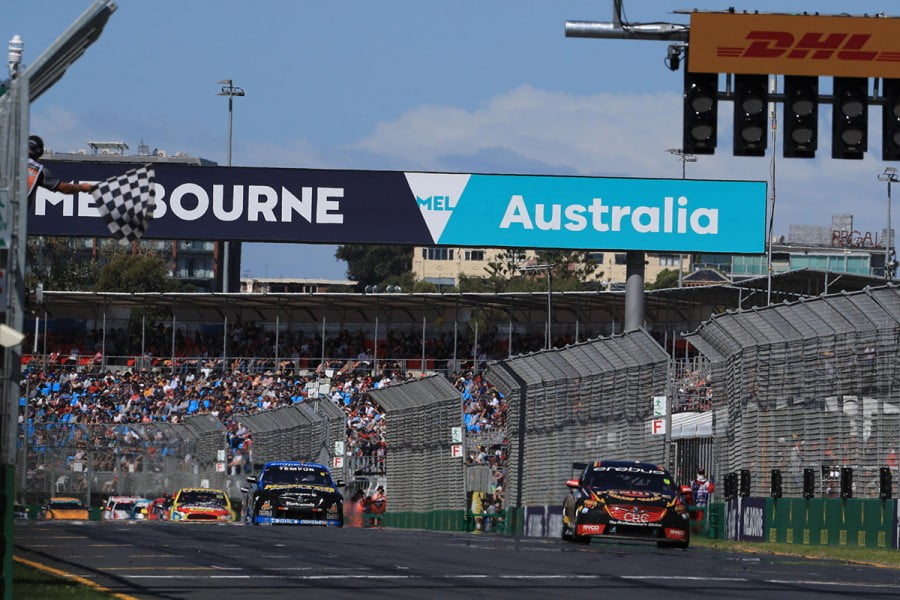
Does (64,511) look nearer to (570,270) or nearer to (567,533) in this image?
(567,533)

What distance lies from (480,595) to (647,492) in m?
11.6

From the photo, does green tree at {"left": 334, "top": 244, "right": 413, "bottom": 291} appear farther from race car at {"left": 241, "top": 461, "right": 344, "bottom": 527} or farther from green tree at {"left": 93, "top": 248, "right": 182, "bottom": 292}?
race car at {"left": 241, "top": 461, "right": 344, "bottom": 527}

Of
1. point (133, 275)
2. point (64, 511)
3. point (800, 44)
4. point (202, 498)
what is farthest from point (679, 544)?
point (133, 275)

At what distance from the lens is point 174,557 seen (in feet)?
55.7

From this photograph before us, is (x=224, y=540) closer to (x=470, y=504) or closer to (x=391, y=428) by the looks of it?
(x=470, y=504)

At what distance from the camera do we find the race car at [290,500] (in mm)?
31391

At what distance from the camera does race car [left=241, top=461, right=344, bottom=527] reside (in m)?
31.4

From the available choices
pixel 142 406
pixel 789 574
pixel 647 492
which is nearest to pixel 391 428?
pixel 647 492

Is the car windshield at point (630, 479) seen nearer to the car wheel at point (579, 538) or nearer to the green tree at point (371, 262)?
the car wheel at point (579, 538)

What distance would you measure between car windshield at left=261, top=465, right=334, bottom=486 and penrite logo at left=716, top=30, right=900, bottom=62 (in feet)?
51.0

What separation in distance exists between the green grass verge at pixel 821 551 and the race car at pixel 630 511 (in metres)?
0.99

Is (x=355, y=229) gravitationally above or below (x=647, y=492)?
above

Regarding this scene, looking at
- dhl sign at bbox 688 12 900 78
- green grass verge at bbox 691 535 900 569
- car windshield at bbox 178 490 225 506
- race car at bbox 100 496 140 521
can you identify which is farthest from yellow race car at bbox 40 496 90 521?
dhl sign at bbox 688 12 900 78

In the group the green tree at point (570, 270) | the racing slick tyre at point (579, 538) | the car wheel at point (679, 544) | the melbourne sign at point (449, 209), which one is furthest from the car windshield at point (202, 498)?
the green tree at point (570, 270)
